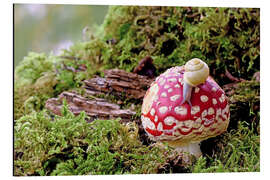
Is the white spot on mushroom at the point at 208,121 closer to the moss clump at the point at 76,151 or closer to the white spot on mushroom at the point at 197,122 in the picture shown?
the white spot on mushroom at the point at 197,122

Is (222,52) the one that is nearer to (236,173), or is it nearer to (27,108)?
(236,173)

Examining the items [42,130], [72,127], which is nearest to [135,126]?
[72,127]

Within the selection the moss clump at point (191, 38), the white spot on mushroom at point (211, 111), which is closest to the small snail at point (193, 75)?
the white spot on mushroom at point (211, 111)

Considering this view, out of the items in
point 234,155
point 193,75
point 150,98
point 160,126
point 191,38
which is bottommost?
point 234,155

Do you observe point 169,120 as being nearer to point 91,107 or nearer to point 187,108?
point 187,108

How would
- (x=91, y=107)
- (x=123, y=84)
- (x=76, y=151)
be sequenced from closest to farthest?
(x=76, y=151), (x=91, y=107), (x=123, y=84)

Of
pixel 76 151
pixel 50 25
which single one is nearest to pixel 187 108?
pixel 76 151
